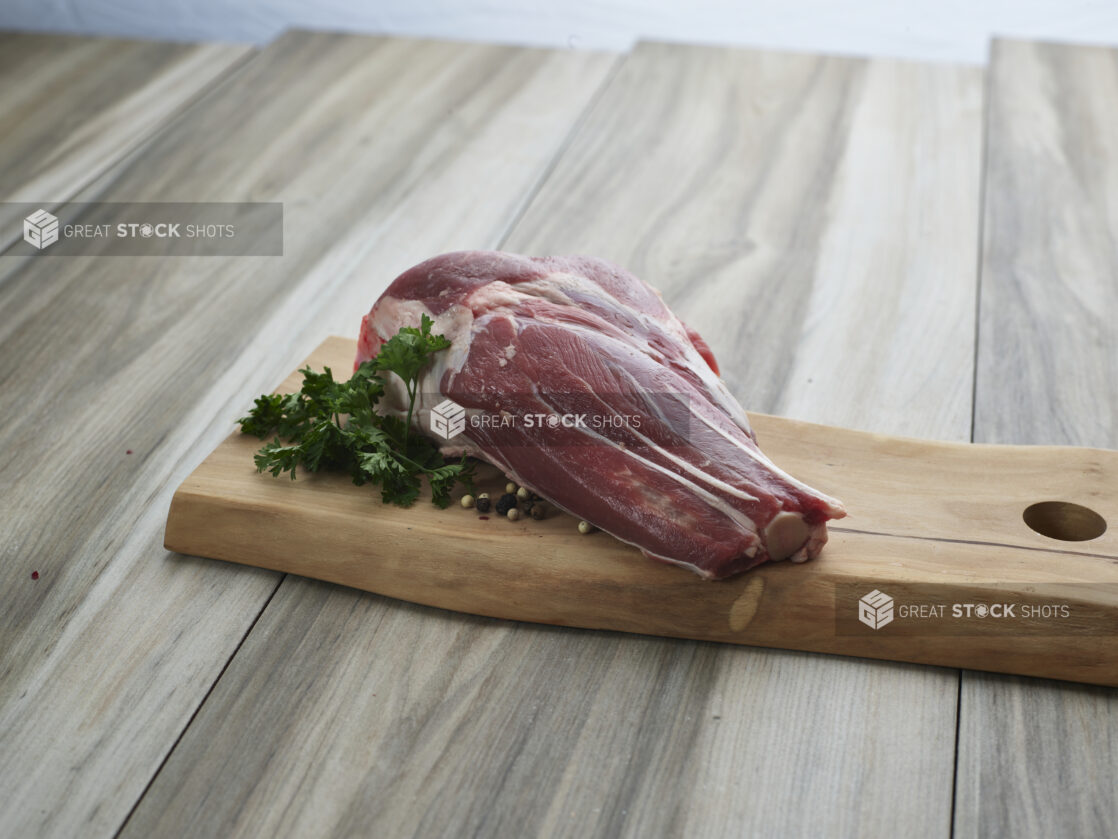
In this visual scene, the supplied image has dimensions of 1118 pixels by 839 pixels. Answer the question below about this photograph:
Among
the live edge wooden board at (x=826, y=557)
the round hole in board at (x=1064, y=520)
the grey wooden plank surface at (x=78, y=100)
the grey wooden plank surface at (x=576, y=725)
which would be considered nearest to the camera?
the grey wooden plank surface at (x=576, y=725)

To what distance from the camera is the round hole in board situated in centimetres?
183

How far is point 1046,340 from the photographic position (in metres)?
2.55

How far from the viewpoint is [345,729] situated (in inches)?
63.4

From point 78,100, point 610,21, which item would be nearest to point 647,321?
point 78,100

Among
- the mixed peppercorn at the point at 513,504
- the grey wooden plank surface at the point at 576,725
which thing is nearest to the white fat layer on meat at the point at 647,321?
the mixed peppercorn at the point at 513,504

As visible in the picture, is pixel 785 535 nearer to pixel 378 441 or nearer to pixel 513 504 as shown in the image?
pixel 513 504

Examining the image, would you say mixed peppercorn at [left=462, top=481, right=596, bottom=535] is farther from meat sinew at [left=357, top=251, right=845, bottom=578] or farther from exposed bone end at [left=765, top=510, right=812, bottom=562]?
exposed bone end at [left=765, top=510, right=812, bottom=562]

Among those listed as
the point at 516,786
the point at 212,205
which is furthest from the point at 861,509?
the point at 212,205

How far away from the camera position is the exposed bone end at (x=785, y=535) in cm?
166

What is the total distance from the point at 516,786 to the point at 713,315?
1447mm

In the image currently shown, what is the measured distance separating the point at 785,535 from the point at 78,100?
10.9 ft

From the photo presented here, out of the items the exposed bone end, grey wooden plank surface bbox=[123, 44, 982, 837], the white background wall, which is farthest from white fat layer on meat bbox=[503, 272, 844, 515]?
the white background wall

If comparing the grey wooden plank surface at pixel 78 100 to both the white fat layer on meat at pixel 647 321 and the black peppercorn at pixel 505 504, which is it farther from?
the black peppercorn at pixel 505 504

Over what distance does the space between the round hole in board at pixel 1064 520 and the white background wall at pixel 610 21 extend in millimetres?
3240
